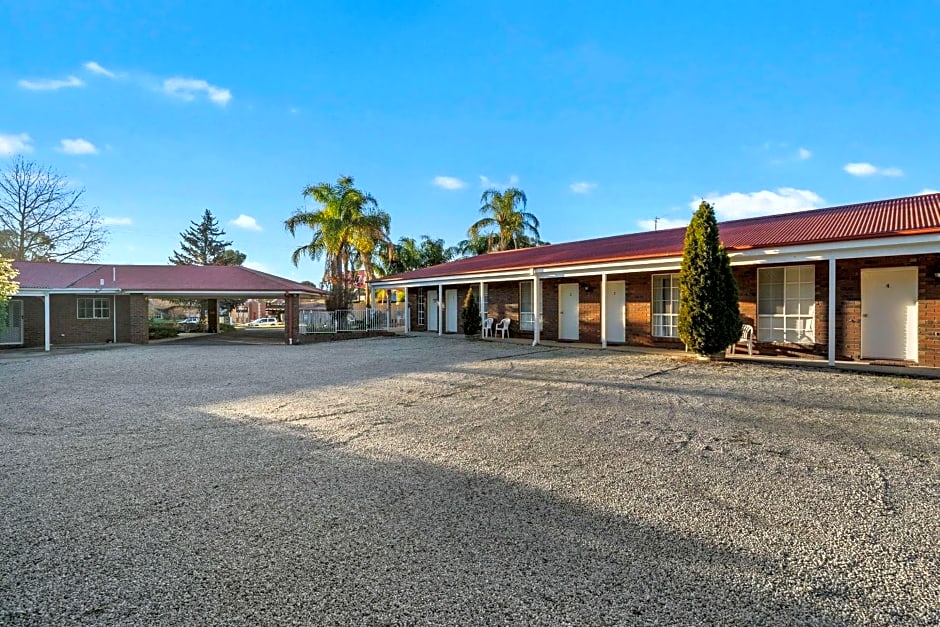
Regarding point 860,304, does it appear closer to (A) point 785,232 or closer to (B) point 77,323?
(A) point 785,232

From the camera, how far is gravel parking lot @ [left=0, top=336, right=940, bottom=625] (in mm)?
2445

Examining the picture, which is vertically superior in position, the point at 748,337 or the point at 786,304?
the point at 786,304

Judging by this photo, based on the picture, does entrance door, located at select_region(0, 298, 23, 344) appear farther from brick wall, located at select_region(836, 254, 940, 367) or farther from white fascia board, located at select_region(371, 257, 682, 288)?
brick wall, located at select_region(836, 254, 940, 367)

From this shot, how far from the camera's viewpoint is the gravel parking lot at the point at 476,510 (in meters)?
2.45

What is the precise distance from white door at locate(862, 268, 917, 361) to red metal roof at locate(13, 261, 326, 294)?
63.2 feet

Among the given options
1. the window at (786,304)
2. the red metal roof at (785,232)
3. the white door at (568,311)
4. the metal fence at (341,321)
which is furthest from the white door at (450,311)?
the window at (786,304)

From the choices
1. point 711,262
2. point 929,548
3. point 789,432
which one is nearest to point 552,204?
point 711,262

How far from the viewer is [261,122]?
16797 mm

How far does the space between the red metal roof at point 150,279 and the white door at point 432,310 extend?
5190 mm

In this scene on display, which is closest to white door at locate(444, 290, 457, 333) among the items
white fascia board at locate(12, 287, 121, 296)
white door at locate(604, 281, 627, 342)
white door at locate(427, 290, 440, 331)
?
white door at locate(427, 290, 440, 331)

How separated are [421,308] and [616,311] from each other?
10.7 m

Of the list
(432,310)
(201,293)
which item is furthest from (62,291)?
(432,310)

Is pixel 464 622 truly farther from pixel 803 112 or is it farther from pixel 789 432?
pixel 803 112

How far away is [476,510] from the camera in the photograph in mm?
3541
